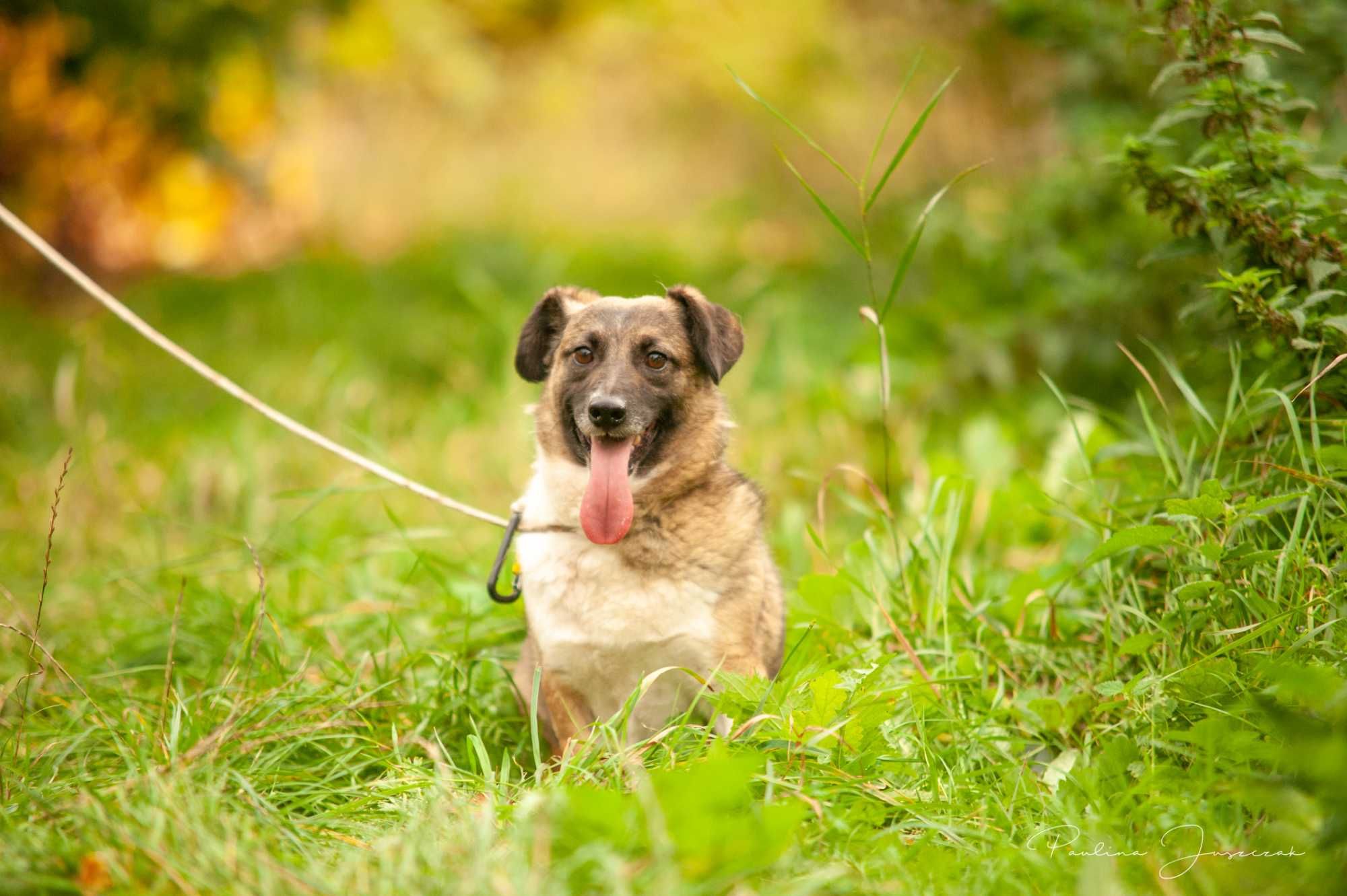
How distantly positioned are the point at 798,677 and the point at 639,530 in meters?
0.68

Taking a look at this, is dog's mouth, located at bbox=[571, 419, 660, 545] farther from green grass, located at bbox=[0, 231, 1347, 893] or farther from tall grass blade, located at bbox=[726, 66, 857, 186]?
tall grass blade, located at bbox=[726, 66, 857, 186]

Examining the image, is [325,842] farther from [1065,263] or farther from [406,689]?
[1065,263]

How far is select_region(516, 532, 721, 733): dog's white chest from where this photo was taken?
10.6 ft

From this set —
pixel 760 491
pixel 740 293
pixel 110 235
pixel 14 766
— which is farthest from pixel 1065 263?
pixel 110 235

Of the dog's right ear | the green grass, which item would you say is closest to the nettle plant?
the green grass

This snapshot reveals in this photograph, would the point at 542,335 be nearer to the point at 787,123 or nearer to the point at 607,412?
the point at 607,412

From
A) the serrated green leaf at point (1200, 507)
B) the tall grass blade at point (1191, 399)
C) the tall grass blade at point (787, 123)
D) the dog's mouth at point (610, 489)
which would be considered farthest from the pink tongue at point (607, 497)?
the tall grass blade at point (1191, 399)

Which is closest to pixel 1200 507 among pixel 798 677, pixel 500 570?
pixel 798 677

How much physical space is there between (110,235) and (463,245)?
3588mm

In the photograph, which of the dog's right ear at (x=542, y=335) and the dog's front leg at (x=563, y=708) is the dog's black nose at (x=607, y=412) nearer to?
the dog's right ear at (x=542, y=335)

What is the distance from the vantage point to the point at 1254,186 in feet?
10.9

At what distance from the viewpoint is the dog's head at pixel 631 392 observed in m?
3.25

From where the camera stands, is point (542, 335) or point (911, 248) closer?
point (911, 248)

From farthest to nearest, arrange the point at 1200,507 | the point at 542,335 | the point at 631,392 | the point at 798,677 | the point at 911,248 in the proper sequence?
the point at 542,335 → the point at 631,392 → the point at 911,248 → the point at 798,677 → the point at 1200,507
